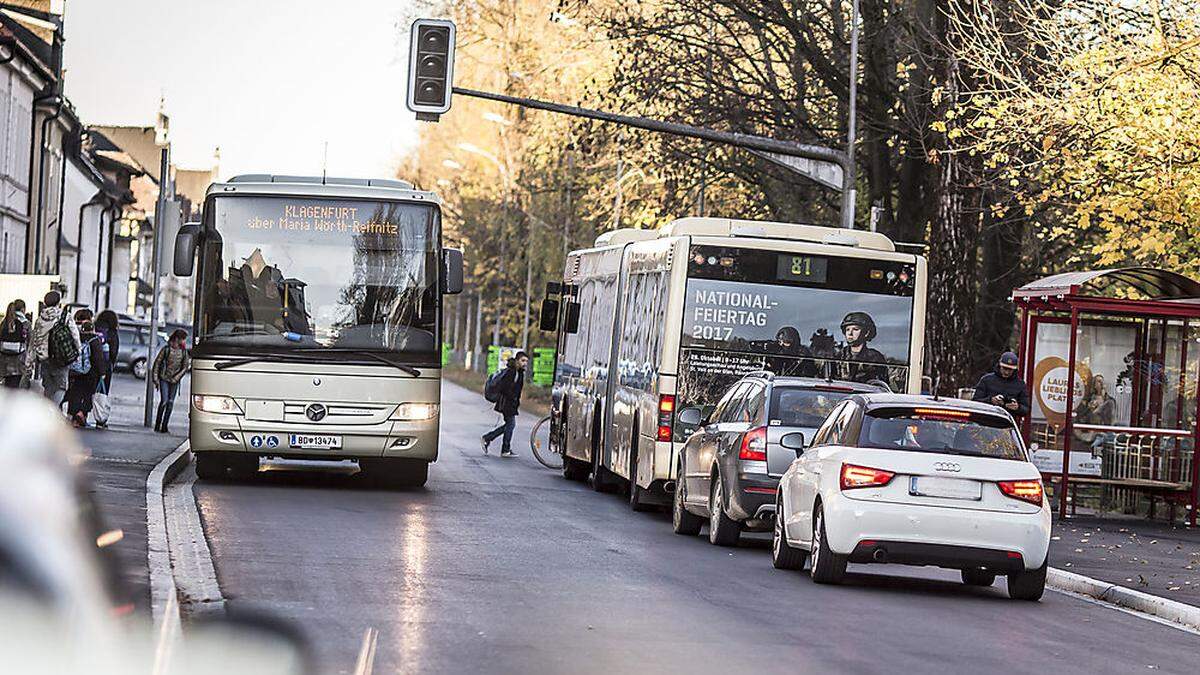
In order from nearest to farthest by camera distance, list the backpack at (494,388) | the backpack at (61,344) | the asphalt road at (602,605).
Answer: the asphalt road at (602,605)
the backpack at (61,344)
the backpack at (494,388)

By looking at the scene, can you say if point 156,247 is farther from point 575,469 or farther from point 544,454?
point 544,454

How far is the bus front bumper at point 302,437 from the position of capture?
21.8m

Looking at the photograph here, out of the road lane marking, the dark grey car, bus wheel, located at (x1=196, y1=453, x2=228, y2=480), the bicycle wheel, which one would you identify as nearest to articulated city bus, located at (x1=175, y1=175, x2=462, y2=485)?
bus wheel, located at (x1=196, y1=453, x2=228, y2=480)

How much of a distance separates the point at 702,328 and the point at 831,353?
1.40 m

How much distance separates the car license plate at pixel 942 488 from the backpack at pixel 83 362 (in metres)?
17.4

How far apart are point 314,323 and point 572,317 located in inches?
338

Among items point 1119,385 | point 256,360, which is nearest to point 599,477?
point 256,360

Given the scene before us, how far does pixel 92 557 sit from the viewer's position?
273 centimetres

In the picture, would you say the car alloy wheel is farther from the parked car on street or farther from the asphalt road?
the parked car on street

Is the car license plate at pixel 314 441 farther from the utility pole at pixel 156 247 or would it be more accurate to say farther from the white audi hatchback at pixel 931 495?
the utility pole at pixel 156 247

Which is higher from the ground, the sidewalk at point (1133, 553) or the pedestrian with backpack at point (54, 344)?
the pedestrian with backpack at point (54, 344)

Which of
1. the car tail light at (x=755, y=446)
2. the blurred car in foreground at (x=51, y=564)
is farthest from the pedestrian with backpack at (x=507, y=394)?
the blurred car in foreground at (x=51, y=564)

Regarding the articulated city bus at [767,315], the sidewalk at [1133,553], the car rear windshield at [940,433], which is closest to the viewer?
the car rear windshield at [940,433]

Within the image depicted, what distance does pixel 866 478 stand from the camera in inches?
576
